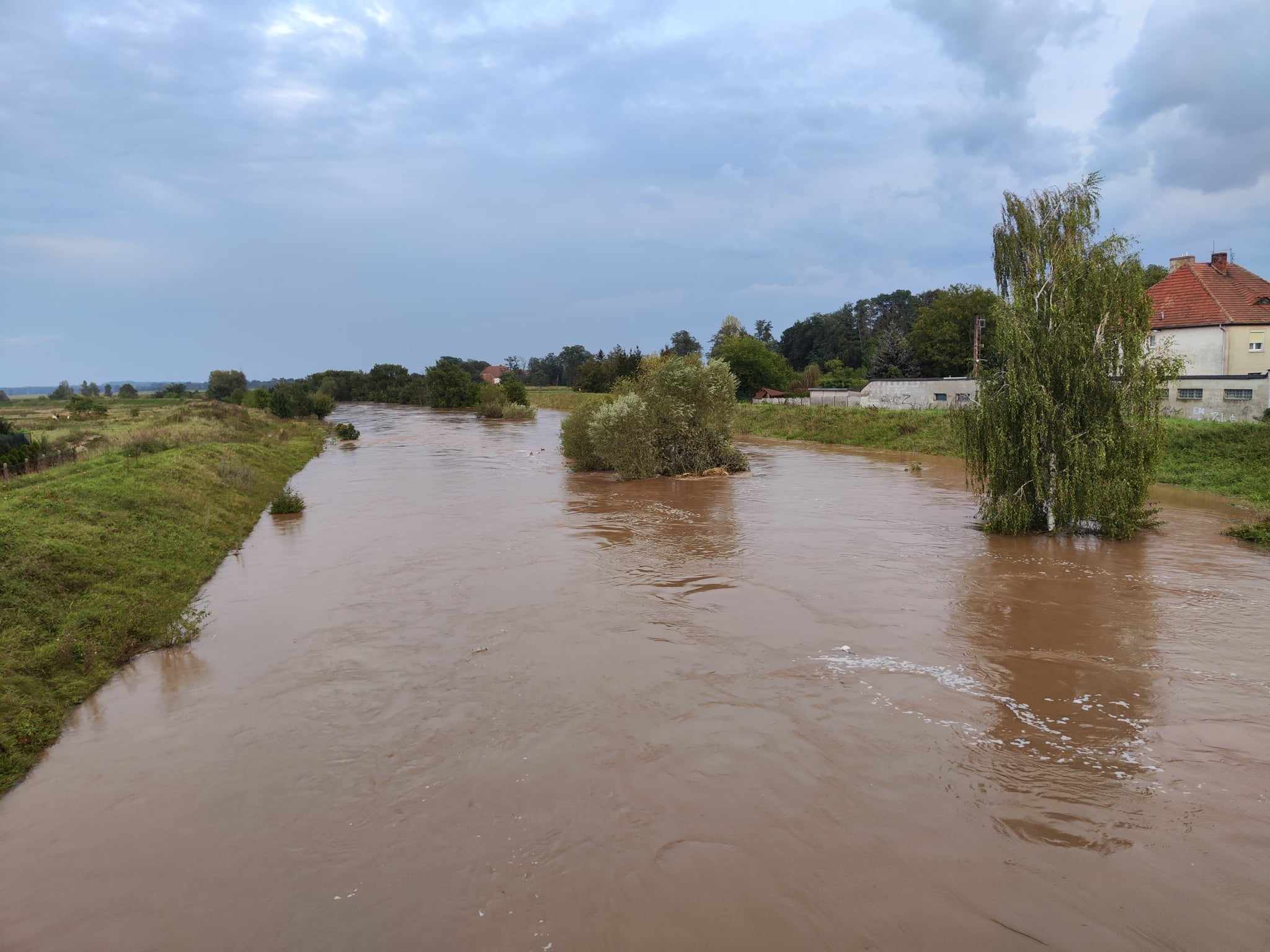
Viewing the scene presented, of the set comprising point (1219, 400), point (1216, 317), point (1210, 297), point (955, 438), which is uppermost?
point (1210, 297)

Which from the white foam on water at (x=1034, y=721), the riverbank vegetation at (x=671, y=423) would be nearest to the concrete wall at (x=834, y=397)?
the riverbank vegetation at (x=671, y=423)

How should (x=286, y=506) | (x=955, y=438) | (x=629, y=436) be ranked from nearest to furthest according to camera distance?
(x=955, y=438) → (x=286, y=506) → (x=629, y=436)

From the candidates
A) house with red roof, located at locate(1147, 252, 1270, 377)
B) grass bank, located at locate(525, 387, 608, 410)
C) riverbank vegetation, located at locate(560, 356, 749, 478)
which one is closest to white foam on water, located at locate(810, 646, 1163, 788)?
riverbank vegetation, located at locate(560, 356, 749, 478)

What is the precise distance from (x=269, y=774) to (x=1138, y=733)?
8.50 meters

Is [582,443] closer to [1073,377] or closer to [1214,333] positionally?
[1073,377]

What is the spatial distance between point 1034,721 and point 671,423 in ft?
65.7

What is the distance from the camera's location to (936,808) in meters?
→ 6.21

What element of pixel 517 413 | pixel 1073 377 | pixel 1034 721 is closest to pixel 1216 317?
pixel 1073 377

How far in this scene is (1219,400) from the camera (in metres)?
30.8

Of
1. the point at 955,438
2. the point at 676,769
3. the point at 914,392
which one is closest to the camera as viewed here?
the point at 676,769

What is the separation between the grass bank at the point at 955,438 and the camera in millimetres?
22844

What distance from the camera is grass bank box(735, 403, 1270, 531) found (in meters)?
22.8

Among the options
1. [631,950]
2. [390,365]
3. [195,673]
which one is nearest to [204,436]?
[195,673]

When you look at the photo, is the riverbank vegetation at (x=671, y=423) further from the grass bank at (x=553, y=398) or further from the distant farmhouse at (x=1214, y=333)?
the grass bank at (x=553, y=398)
